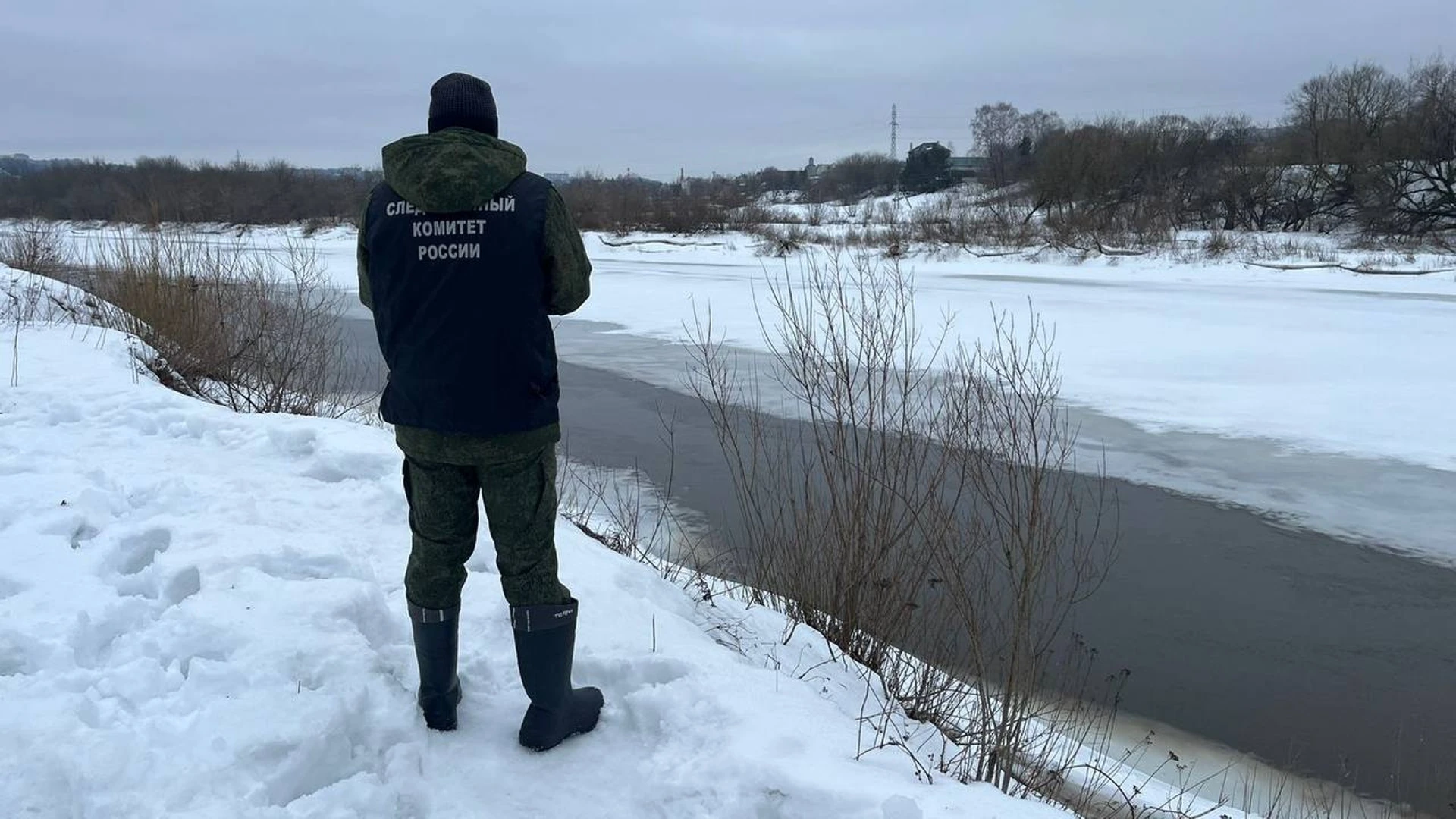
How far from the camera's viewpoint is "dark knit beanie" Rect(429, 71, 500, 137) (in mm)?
2297

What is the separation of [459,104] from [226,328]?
8196 mm

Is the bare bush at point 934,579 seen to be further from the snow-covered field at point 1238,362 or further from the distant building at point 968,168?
the distant building at point 968,168

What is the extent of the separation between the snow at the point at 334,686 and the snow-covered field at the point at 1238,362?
2.96 meters

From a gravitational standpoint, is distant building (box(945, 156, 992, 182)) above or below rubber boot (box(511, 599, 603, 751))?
above

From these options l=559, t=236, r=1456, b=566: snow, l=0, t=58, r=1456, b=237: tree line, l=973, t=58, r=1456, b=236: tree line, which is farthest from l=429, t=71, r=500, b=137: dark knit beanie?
l=973, t=58, r=1456, b=236: tree line

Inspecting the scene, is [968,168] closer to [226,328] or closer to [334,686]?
[226,328]

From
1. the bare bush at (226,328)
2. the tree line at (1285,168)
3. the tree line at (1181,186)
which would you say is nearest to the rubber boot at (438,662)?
the bare bush at (226,328)

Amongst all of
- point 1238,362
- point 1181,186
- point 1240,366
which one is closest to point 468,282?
point 1240,366

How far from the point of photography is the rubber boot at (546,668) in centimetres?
251

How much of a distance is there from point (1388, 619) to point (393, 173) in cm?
532

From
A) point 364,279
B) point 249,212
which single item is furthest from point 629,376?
point 249,212

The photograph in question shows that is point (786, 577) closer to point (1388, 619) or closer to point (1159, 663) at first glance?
point (1159, 663)

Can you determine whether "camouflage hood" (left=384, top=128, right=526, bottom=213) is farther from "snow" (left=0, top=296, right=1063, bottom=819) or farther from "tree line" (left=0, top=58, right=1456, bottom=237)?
"tree line" (left=0, top=58, right=1456, bottom=237)

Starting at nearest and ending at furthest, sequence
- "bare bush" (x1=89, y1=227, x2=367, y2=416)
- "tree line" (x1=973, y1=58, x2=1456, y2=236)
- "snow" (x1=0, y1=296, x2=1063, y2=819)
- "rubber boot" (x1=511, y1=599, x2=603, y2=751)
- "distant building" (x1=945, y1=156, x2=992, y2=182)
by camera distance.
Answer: "snow" (x1=0, y1=296, x2=1063, y2=819) → "rubber boot" (x1=511, y1=599, x2=603, y2=751) → "bare bush" (x1=89, y1=227, x2=367, y2=416) → "tree line" (x1=973, y1=58, x2=1456, y2=236) → "distant building" (x1=945, y1=156, x2=992, y2=182)
